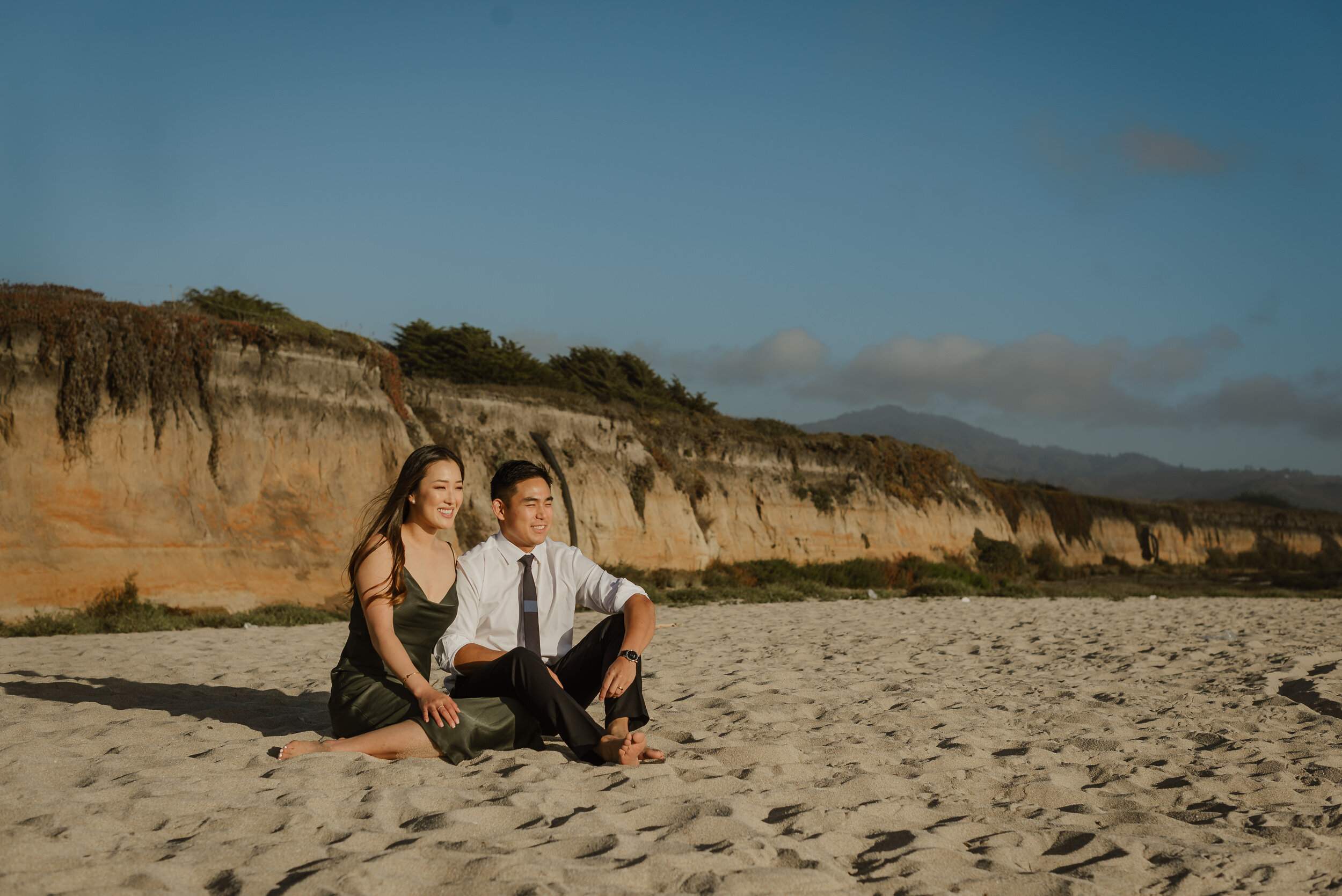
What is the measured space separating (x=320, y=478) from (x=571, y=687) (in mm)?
13025

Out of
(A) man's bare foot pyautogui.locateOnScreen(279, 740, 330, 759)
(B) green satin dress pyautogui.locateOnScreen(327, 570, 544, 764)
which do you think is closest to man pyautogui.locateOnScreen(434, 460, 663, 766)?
(B) green satin dress pyautogui.locateOnScreen(327, 570, 544, 764)

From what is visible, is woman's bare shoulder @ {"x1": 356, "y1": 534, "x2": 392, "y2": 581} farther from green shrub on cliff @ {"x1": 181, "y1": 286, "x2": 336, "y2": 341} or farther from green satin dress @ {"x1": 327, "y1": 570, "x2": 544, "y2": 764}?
green shrub on cliff @ {"x1": 181, "y1": 286, "x2": 336, "y2": 341}

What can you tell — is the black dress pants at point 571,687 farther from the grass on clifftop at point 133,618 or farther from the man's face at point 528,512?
the grass on clifftop at point 133,618

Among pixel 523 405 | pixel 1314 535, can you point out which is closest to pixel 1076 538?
pixel 1314 535

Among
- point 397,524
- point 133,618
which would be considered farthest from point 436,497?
point 133,618

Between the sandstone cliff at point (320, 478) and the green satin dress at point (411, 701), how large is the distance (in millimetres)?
11016

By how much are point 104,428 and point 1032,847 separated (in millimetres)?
15559

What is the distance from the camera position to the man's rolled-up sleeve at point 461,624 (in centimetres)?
473

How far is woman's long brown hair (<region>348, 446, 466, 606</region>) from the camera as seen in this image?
441 cm

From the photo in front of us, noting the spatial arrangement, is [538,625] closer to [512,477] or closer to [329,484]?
[512,477]

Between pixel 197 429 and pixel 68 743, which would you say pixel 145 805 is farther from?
pixel 197 429

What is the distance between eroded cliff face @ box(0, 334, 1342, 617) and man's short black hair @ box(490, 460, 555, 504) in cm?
1158

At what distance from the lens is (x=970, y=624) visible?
12.0 m

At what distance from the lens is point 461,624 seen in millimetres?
4766
